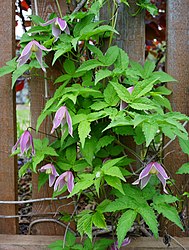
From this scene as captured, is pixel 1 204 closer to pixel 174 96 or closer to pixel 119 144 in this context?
pixel 119 144

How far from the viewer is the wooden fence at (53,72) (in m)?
1.59

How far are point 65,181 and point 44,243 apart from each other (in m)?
0.37

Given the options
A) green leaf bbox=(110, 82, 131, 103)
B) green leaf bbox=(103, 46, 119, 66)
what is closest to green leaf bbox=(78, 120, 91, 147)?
green leaf bbox=(110, 82, 131, 103)

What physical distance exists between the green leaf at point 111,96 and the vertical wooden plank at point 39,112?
310 mm

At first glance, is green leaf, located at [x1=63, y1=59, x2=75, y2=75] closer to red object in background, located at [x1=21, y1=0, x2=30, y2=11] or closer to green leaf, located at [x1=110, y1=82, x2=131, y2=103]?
green leaf, located at [x1=110, y1=82, x2=131, y2=103]

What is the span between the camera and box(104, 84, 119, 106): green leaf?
4.55 ft

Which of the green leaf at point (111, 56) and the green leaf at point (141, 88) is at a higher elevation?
the green leaf at point (111, 56)

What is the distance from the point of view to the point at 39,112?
1640 millimetres

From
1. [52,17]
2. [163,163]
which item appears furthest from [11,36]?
[163,163]

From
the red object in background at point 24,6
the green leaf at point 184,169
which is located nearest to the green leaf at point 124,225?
the green leaf at point 184,169

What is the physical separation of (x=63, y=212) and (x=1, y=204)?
0.27m

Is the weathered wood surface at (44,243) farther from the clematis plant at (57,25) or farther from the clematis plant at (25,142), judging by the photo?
the clematis plant at (57,25)

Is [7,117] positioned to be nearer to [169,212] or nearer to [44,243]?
[44,243]

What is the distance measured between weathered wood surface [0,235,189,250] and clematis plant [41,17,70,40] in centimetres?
82
